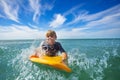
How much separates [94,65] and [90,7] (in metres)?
0.86

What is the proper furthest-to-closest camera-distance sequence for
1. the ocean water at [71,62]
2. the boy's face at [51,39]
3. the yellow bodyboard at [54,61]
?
the ocean water at [71,62], the boy's face at [51,39], the yellow bodyboard at [54,61]

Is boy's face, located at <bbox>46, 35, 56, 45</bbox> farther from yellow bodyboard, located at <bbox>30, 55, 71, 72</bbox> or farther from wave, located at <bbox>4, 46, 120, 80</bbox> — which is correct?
wave, located at <bbox>4, 46, 120, 80</bbox>

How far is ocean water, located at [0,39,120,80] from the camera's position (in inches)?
129

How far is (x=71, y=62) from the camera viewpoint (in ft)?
12.2

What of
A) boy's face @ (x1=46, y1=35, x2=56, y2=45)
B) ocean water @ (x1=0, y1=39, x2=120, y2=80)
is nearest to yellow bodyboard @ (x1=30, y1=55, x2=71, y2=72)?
ocean water @ (x1=0, y1=39, x2=120, y2=80)

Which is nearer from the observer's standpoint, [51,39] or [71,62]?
[51,39]

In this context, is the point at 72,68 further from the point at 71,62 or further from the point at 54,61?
the point at 54,61

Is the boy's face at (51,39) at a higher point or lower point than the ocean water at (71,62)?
higher

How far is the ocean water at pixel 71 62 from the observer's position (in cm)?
329

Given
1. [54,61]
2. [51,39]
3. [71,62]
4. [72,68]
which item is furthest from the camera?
[71,62]

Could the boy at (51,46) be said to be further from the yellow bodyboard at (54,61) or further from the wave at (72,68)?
the wave at (72,68)

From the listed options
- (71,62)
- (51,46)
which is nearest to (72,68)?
(71,62)

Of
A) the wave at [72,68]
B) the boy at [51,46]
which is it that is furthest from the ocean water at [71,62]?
the boy at [51,46]

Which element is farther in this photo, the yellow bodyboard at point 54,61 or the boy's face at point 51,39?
the boy's face at point 51,39
